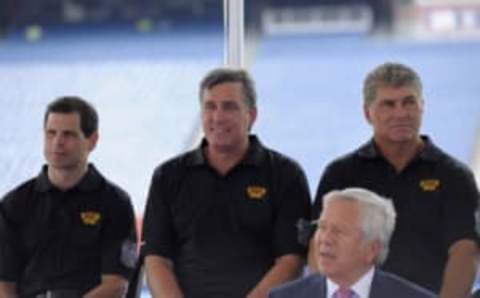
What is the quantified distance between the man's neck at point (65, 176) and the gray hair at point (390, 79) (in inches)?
42.2

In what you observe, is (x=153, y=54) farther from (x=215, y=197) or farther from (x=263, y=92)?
(x=215, y=197)

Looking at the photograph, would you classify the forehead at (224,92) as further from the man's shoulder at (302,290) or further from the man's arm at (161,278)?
the man's shoulder at (302,290)

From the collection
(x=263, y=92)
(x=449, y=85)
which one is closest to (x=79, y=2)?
(x=263, y=92)

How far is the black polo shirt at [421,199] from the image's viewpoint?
3.55m

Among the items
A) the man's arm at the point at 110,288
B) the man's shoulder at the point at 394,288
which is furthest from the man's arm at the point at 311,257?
the man's shoulder at the point at 394,288

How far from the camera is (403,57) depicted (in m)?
12.6

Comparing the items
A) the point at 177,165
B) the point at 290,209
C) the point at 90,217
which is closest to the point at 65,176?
the point at 90,217

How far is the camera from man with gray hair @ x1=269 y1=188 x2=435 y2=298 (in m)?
2.71

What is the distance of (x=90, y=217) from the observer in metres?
3.82

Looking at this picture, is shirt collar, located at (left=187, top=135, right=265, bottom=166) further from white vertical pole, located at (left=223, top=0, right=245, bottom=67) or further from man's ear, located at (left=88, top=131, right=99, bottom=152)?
white vertical pole, located at (left=223, top=0, right=245, bottom=67)

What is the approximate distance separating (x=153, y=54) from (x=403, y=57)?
3.02 m

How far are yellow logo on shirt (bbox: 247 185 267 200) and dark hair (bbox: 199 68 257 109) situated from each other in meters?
0.28

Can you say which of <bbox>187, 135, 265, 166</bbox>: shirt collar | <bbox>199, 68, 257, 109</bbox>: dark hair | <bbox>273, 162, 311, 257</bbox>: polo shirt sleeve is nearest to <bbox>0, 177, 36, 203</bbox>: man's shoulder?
<bbox>187, 135, 265, 166</bbox>: shirt collar

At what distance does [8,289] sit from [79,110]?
0.68 metres
